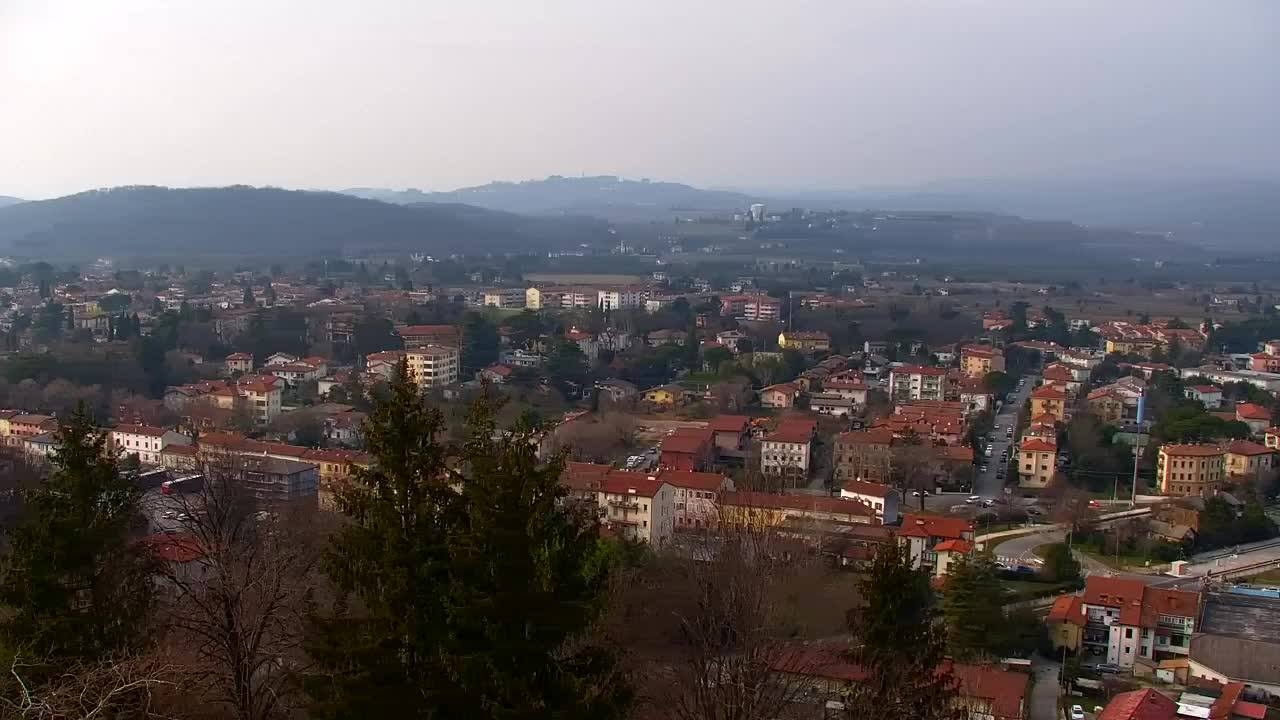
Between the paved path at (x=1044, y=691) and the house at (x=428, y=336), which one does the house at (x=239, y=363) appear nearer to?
the house at (x=428, y=336)

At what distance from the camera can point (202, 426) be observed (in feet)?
43.3

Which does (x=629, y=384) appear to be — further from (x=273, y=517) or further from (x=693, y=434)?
(x=273, y=517)

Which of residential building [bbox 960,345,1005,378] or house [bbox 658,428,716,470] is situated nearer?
house [bbox 658,428,716,470]

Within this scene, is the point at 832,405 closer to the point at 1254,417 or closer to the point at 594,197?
the point at 1254,417

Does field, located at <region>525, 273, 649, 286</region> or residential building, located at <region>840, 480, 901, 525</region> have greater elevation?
field, located at <region>525, 273, 649, 286</region>

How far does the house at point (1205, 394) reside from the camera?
15901 millimetres

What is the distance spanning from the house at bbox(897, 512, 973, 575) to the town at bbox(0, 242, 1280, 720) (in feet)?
0.08

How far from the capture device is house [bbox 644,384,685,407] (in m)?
16.3

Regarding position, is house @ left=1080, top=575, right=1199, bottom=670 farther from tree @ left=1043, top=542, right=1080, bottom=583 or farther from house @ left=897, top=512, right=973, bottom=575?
house @ left=897, top=512, right=973, bottom=575

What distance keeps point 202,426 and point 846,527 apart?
780 centimetres

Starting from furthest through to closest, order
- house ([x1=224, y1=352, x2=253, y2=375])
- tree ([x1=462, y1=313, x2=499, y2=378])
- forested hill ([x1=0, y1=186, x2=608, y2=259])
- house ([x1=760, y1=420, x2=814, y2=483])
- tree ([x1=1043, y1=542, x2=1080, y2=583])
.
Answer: forested hill ([x1=0, y1=186, x2=608, y2=259]) < tree ([x1=462, y1=313, x2=499, y2=378]) < house ([x1=224, y1=352, x2=253, y2=375]) < house ([x1=760, y1=420, x2=814, y2=483]) < tree ([x1=1043, y1=542, x2=1080, y2=583])

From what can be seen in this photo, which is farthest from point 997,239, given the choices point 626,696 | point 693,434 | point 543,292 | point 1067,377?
point 626,696

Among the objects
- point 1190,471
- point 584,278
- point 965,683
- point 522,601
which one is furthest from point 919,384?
point 584,278

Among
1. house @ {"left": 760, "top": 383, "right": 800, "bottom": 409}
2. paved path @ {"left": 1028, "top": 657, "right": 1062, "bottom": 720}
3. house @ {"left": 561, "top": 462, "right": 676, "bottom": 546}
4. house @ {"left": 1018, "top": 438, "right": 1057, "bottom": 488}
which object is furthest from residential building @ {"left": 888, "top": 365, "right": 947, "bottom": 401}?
paved path @ {"left": 1028, "top": 657, "right": 1062, "bottom": 720}
